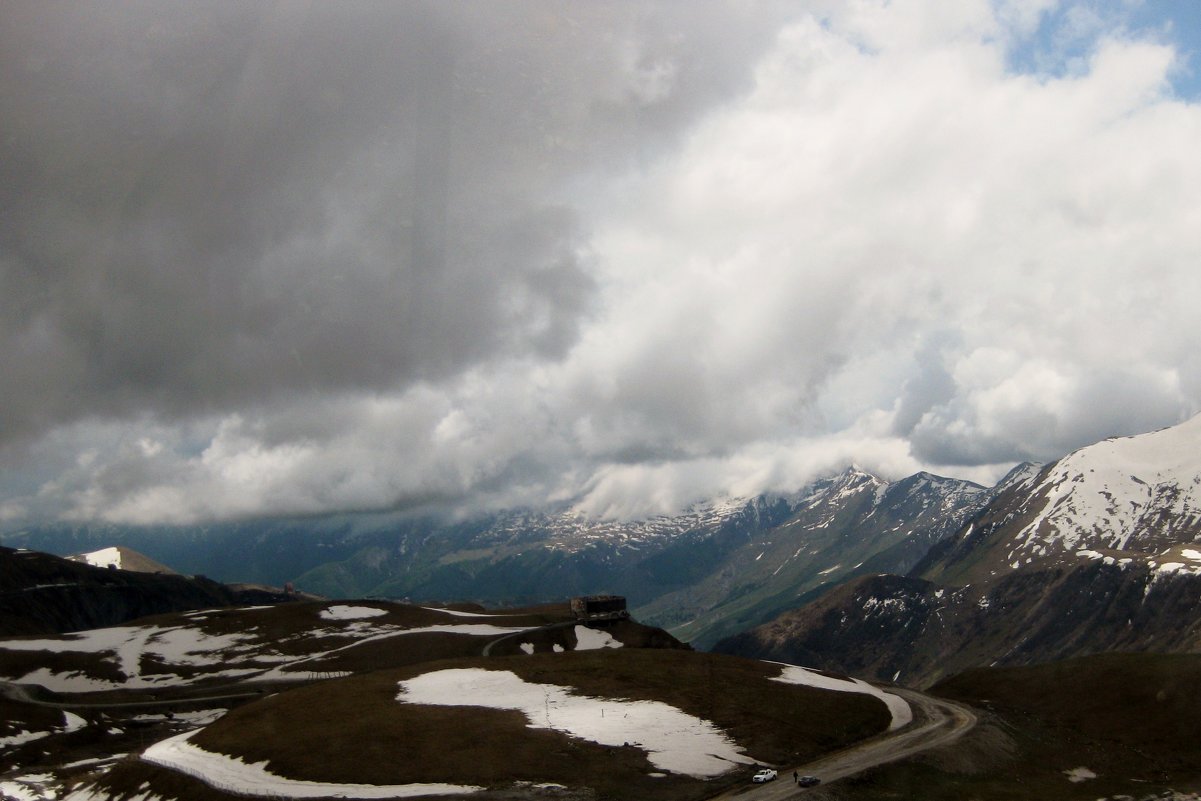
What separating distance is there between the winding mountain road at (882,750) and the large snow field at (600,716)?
5485mm

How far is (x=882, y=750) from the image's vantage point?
8956cm

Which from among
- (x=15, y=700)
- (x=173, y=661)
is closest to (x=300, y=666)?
(x=173, y=661)

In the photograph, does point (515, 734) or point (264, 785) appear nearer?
point (264, 785)

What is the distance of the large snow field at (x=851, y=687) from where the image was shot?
362 feet

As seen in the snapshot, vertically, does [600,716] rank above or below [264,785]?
below

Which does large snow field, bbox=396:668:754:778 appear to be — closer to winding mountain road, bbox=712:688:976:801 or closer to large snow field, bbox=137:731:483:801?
winding mountain road, bbox=712:688:976:801

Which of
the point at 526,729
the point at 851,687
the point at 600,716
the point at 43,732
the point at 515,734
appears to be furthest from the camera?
the point at 43,732

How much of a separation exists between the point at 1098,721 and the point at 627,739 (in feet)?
218

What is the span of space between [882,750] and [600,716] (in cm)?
2905

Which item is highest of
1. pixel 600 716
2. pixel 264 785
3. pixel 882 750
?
pixel 264 785

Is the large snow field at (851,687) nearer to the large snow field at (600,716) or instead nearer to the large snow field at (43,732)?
the large snow field at (600,716)

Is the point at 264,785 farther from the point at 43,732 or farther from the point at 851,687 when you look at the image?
the point at 43,732

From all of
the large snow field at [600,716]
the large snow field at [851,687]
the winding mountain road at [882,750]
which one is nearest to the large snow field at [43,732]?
Result: the large snow field at [600,716]

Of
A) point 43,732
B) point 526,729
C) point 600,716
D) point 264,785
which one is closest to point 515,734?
point 526,729
